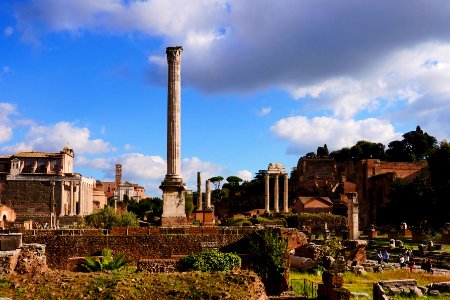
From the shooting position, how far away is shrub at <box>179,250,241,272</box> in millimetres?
18812

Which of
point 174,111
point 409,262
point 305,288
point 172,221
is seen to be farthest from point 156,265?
point 174,111

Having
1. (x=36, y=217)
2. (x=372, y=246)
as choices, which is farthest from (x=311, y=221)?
(x=36, y=217)

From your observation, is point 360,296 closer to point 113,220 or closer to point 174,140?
point 174,140

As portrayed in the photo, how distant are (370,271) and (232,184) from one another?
4220 inches

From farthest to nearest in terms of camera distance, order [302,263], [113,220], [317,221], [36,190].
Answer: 1. [36,190]
2. [317,221]
3. [113,220]
4. [302,263]

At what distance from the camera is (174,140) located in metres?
31.6

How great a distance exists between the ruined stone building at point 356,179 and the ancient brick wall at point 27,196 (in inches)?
1656

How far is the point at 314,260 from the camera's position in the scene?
82.1ft

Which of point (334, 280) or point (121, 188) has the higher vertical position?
point (121, 188)

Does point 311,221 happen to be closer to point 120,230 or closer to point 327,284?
point 120,230

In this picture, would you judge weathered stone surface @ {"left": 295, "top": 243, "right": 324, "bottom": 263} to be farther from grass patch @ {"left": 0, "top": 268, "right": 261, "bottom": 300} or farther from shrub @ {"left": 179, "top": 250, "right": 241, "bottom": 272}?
grass patch @ {"left": 0, "top": 268, "right": 261, "bottom": 300}

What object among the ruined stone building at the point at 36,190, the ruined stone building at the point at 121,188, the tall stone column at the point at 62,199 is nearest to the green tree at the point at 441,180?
the ruined stone building at the point at 36,190

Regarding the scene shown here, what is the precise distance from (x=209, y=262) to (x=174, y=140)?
1331 cm

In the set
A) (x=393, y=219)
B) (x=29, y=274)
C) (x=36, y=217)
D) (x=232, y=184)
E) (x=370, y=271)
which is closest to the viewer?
(x=29, y=274)
